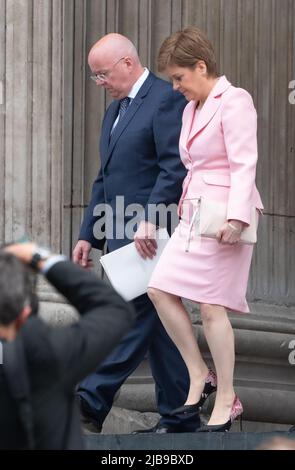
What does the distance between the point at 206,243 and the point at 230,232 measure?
0.81ft

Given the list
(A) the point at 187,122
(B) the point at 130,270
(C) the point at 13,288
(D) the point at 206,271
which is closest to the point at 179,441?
(D) the point at 206,271

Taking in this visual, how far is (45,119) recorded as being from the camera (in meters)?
9.87

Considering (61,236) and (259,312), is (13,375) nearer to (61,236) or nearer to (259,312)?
(61,236)

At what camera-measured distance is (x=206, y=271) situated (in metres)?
8.14

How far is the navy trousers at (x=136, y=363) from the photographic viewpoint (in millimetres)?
8602

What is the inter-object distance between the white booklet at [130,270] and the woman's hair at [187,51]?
821mm

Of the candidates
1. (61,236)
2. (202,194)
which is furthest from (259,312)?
(202,194)

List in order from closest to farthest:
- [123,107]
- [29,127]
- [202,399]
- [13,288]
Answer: [13,288] → [202,399] → [123,107] → [29,127]

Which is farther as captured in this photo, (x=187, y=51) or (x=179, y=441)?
(x=187, y=51)

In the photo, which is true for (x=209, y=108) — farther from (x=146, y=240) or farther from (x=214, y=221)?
(x=146, y=240)

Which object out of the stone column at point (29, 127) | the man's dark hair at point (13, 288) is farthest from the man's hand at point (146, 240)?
the man's dark hair at point (13, 288)

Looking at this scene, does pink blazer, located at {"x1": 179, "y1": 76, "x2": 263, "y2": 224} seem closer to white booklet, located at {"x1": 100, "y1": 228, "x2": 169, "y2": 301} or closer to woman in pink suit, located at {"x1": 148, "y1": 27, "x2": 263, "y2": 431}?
woman in pink suit, located at {"x1": 148, "y1": 27, "x2": 263, "y2": 431}

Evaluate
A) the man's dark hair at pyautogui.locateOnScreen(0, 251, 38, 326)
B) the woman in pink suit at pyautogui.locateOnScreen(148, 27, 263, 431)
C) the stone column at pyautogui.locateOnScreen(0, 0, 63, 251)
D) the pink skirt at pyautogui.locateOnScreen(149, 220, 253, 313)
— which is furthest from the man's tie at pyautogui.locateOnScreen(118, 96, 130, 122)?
the man's dark hair at pyautogui.locateOnScreen(0, 251, 38, 326)

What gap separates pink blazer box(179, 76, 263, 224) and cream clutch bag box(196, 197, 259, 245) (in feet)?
0.18
